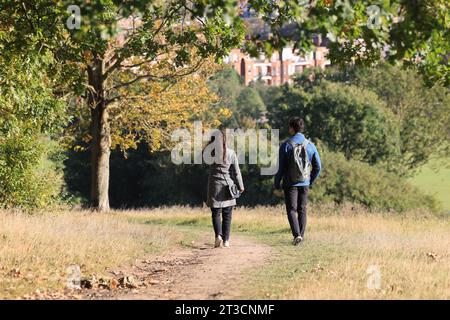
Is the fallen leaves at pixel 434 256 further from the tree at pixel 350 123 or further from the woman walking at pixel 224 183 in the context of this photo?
the tree at pixel 350 123

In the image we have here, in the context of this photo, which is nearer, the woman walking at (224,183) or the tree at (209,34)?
the tree at (209,34)

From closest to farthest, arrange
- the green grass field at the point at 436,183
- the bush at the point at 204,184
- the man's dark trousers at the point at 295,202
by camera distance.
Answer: the man's dark trousers at the point at 295,202 < the bush at the point at 204,184 < the green grass field at the point at 436,183

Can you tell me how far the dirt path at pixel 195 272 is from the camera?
893 cm

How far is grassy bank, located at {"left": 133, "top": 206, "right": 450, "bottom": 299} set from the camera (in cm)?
863

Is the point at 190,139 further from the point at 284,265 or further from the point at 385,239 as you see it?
the point at 284,265

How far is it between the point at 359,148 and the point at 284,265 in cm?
4079

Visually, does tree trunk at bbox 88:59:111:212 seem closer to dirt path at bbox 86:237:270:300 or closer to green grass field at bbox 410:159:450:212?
dirt path at bbox 86:237:270:300

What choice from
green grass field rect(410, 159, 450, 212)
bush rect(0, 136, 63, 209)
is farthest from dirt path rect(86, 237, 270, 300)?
green grass field rect(410, 159, 450, 212)

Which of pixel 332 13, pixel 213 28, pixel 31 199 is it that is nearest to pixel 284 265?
pixel 332 13

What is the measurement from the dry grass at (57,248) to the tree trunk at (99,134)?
8715mm

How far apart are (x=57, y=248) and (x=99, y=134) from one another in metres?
13.4

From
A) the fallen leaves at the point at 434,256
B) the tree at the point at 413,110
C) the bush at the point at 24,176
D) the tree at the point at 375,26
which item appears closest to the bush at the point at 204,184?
the tree at the point at 413,110

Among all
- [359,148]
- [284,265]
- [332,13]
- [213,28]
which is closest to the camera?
[332,13]
